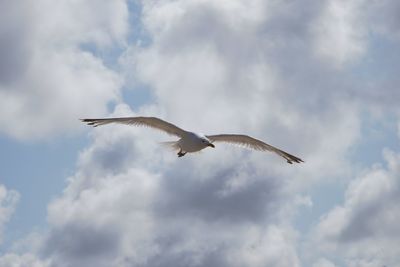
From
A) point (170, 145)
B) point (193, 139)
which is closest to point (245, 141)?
point (193, 139)

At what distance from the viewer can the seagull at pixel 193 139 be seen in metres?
38.4

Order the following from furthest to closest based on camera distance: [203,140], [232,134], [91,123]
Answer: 1. [232,134]
2. [203,140]
3. [91,123]

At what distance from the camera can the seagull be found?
3844 cm

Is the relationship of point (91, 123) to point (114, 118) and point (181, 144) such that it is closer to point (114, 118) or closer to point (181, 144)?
point (114, 118)

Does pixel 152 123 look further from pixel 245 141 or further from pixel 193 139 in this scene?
pixel 245 141

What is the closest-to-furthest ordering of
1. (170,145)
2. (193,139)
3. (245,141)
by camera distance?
(193,139) → (170,145) → (245,141)

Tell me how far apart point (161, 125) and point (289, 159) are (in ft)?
32.0

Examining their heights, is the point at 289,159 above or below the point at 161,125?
below

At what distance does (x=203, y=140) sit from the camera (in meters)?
38.4

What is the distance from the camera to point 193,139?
38.8m

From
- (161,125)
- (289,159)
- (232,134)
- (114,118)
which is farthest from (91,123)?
(289,159)

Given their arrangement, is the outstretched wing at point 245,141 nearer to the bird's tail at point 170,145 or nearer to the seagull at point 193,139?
the seagull at point 193,139

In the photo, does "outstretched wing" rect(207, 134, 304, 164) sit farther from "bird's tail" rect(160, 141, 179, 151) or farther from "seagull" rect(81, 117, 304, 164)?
"bird's tail" rect(160, 141, 179, 151)

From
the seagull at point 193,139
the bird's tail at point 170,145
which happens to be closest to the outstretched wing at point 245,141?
the seagull at point 193,139
